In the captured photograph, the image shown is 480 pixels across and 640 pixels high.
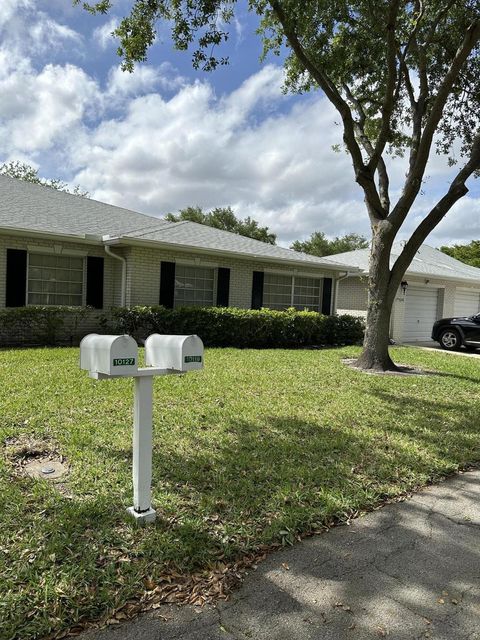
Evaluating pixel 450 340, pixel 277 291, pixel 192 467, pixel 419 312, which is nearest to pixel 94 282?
pixel 277 291

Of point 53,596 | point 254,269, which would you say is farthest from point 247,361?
point 53,596

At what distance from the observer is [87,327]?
12281mm

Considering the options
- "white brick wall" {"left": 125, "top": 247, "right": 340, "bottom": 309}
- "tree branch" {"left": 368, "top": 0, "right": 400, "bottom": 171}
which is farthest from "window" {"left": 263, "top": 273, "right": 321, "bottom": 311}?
"tree branch" {"left": 368, "top": 0, "right": 400, "bottom": 171}

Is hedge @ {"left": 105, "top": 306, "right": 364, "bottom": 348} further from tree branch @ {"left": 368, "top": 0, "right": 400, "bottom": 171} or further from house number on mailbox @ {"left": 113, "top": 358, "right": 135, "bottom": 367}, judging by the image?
house number on mailbox @ {"left": 113, "top": 358, "right": 135, "bottom": 367}

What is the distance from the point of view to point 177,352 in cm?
286

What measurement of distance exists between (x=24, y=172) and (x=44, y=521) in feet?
111

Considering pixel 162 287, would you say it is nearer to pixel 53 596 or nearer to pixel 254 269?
pixel 254 269

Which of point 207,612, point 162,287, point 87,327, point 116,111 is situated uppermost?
point 116,111

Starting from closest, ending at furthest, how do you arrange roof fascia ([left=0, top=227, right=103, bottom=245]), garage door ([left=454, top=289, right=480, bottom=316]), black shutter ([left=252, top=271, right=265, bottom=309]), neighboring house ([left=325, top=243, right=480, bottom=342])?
roof fascia ([left=0, top=227, right=103, bottom=245])
black shutter ([left=252, top=271, right=265, bottom=309])
neighboring house ([left=325, top=243, right=480, bottom=342])
garage door ([left=454, top=289, right=480, bottom=316])

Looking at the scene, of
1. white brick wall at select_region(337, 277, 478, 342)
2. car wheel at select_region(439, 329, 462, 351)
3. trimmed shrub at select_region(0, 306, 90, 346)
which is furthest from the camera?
white brick wall at select_region(337, 277, 478, 342)

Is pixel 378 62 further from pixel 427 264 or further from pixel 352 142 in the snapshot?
pixel 427 264

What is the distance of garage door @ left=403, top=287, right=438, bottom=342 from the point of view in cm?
1853

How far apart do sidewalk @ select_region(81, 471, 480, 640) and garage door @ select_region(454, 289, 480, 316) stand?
62.2 feet

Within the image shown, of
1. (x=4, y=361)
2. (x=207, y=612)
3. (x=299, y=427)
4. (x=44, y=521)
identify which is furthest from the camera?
(x=4, y=361)
